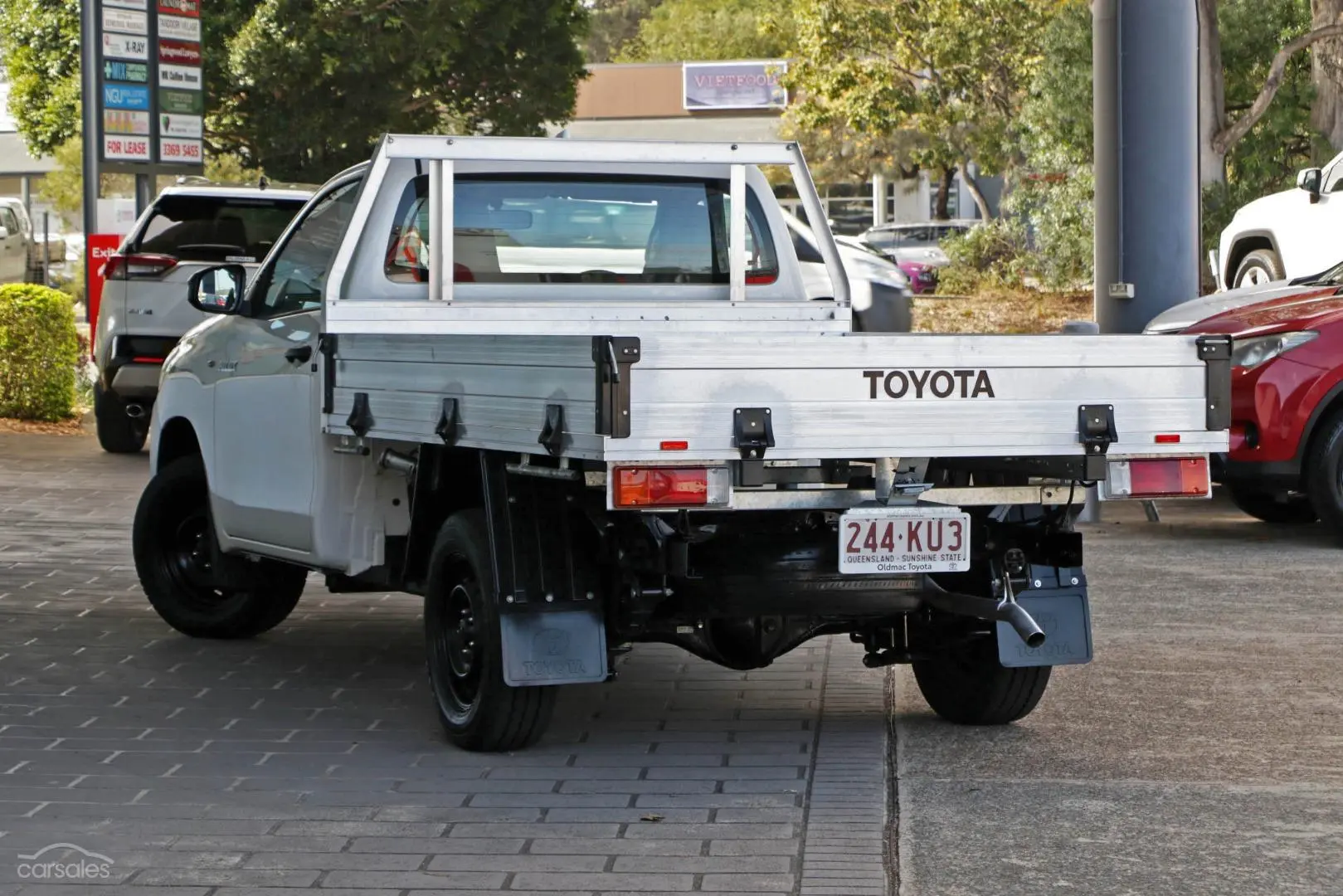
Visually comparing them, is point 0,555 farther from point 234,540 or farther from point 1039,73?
point 1039,73

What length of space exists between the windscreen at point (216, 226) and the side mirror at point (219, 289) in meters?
5.91

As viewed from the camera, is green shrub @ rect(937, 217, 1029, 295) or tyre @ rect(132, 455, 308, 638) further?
green shrub @ rect(937, 217, 1029, 295)

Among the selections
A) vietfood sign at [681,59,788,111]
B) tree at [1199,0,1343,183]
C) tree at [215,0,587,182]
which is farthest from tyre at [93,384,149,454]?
vietfood sign at [681,59,788,111]

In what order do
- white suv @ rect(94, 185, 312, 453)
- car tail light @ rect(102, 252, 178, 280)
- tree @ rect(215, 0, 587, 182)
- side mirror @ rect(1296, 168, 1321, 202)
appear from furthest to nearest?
tree @ rect(215, 0, 587, 182) → side mirror @ rect(1296, 168, 1321, 202) → car tail light @ rect(102, 252, 178, 280) → white suv @ rect(94, 185, 312, 453)

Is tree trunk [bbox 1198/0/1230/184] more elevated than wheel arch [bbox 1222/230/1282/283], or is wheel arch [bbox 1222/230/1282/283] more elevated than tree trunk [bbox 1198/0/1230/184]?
tree trunk [bbox 1198/0/1230/184]

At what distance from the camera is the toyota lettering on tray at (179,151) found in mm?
19656

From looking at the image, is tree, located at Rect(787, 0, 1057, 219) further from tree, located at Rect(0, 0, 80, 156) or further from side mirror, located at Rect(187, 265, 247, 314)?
side mirror, located at Rect(187, 265, 247, 314)

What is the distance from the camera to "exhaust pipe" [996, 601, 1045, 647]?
6035mm

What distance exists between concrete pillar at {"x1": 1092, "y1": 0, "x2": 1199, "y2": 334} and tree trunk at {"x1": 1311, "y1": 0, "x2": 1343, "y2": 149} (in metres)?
9.27

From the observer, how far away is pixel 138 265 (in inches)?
560

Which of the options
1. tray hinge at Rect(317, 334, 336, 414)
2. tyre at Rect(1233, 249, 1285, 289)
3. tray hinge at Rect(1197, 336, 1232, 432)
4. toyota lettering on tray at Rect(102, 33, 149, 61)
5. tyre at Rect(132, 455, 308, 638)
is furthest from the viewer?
toyota lettering on tray at Rect(102, 33, 149, 61)

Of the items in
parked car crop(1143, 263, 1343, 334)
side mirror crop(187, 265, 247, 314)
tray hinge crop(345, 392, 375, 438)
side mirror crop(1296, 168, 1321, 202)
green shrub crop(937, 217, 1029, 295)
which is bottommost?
tray hinge crop(345, 392, 375, 438)

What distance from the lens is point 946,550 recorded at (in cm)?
582

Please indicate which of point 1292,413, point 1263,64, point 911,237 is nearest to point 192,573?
point 1292,413
